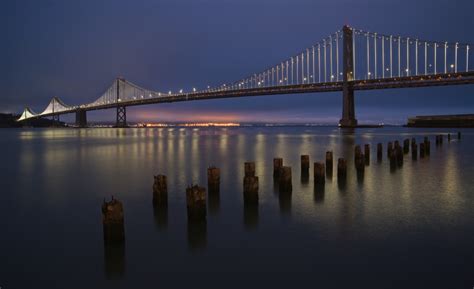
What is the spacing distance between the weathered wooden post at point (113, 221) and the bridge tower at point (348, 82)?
47242 mm

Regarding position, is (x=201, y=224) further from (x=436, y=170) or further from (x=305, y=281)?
(x=436, y=170)

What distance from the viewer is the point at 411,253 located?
15.1 feet

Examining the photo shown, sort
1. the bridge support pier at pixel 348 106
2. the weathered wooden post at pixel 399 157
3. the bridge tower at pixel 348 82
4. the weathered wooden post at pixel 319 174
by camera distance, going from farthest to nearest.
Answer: the bridge tower at pixel 348 82 < the bridge support pier at pixel 348 106 < the weathered wooden post at pixel 399 157 < the weathered wooden post at pixel 319 174

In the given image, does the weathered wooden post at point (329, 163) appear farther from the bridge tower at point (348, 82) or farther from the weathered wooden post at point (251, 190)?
the bridge tower at point (348, 82)

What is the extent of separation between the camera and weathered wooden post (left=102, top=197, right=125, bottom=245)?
179 inches

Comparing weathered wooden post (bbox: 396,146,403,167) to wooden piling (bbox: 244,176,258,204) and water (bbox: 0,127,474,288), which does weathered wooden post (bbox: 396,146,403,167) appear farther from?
wooden piling (bbox: 244,176,258,204)

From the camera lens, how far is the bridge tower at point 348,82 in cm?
5009

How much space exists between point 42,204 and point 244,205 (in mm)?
3730

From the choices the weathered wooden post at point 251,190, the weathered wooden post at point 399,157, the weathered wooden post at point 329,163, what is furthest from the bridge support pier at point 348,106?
the weathered wooden post at point 251,190

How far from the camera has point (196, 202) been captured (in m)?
5.63

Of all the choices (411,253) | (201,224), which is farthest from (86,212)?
(411,253)

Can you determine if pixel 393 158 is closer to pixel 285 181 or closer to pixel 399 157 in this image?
pixel 399 157

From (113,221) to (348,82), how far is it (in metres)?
48.7

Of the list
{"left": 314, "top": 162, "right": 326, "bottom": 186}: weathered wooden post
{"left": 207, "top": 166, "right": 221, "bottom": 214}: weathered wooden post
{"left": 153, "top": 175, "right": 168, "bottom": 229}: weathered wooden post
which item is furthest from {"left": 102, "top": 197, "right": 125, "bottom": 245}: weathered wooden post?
{"left": 314, "top": 162, "right": 326, "bottom": 186}: weathered wooden post
